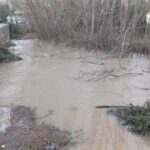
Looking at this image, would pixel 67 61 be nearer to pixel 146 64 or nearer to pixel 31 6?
pixel 146 64

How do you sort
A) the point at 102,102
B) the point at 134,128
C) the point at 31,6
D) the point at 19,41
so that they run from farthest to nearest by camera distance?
the point at 19,41 < the point at 31,6 < the point at 102,102 < the point at 134,128

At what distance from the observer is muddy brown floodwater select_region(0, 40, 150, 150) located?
5117mm

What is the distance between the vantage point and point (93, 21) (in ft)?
38.5

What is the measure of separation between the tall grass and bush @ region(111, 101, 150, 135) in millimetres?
5332

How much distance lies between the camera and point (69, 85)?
7.65 meters

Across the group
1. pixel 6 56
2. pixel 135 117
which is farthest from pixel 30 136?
pixel 6 56

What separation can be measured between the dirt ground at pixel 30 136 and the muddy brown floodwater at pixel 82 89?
0.70 ft

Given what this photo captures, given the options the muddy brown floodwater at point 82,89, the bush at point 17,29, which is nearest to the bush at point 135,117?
the muddy brown floodwater at point 82,89

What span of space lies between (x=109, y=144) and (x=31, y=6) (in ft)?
31.0

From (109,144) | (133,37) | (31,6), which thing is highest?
(31,6)

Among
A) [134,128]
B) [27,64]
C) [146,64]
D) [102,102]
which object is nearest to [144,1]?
[146,64]

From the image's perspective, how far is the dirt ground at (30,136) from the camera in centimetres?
453

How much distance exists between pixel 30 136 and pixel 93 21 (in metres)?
7.65

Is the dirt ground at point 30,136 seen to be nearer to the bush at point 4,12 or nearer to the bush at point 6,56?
the bush at point 6,56
